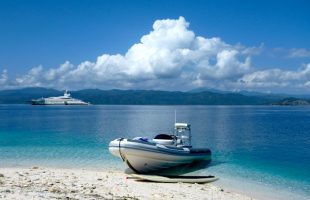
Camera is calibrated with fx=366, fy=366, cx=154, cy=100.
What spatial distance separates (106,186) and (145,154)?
587 centimetres

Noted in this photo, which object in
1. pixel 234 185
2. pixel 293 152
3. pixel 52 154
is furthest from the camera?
pixel 293 152

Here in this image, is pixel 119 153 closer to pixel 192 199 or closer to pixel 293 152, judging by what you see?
pixel 192 199

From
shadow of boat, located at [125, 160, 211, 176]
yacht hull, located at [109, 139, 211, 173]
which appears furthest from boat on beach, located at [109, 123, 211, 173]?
shadow of boat, located at [125, 160, 211, 176]

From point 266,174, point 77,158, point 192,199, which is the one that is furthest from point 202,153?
point 192,199

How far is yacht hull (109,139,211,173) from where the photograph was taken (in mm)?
24594

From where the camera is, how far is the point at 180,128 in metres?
32.6

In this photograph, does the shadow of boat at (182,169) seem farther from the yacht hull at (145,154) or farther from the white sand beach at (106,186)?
the white sand beach at (106,186)

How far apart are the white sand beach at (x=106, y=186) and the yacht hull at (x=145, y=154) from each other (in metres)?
1.67

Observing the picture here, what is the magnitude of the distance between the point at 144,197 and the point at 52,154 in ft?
66.3

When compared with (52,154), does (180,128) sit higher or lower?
higher

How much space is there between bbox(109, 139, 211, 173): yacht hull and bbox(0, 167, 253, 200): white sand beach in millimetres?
1669

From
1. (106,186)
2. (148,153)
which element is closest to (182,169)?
(148,153)

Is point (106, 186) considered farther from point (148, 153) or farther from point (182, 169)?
point (182, 169)

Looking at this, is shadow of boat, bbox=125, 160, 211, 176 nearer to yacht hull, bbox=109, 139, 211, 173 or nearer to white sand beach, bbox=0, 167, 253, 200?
yacht hull, bbox=109, 139, 211, 173
